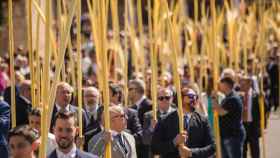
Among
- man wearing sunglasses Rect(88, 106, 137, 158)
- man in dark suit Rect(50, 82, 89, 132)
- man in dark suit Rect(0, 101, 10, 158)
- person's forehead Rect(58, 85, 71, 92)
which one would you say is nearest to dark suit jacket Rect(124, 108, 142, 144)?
man in dark suit Rect(50, 82, 89, 132)

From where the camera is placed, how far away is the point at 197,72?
1986 cm

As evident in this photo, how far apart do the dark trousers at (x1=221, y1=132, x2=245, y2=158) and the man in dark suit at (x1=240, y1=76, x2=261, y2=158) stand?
160 cm

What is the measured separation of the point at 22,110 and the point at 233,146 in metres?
2.61

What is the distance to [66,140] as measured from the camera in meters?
7.52

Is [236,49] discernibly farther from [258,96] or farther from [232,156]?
[232,156]

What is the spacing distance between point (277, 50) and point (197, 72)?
6395mm

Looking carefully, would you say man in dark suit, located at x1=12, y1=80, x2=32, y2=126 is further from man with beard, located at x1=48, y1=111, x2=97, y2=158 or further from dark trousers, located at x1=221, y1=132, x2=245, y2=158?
man with beard, located at x1=48, y1=111, x2=97, y2=158

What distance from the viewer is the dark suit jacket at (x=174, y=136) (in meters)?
10.1

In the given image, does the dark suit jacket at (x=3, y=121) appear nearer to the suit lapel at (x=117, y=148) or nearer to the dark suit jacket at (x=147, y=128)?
the suit lapel at (x=117, y=148)

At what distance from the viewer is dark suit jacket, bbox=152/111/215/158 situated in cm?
1012

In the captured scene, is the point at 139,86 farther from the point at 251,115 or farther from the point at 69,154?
the point at 69,154

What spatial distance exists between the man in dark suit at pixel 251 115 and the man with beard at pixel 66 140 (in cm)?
692

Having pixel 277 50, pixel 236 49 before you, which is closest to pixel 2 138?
pixel 236 49

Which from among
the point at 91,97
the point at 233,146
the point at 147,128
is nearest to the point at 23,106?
the point at 91,97
